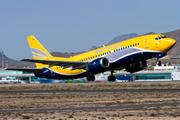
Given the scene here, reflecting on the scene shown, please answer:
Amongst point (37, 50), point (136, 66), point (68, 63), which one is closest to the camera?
point (68, 63)

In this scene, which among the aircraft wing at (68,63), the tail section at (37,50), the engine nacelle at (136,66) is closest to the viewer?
the aircraft wing at (68,63)

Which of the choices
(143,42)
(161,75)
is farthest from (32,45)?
(161,75)

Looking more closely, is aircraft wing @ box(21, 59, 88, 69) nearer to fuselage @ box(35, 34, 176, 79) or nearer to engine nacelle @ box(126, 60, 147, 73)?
fuselage @ box(35, 34, 176, 79)

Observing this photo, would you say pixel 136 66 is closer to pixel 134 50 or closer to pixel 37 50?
pixel 134 50

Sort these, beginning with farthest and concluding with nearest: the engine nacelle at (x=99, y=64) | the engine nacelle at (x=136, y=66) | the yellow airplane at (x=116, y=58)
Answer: the engine nacelle at (x=136, y=66), the engine nacelle at (x=99, y=64), the yellow airplane at (x=116, y=58)

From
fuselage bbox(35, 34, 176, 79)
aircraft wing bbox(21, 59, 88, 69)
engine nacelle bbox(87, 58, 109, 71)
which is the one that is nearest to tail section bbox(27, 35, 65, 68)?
aircraft wing bbox(21, 59, 88, 69)

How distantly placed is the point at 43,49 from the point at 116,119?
47.8 m

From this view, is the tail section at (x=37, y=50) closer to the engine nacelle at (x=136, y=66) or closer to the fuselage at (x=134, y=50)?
the fuselage at (x=134, y=50)

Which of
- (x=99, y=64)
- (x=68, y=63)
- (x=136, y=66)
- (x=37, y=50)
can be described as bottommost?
(x=136, y=66)

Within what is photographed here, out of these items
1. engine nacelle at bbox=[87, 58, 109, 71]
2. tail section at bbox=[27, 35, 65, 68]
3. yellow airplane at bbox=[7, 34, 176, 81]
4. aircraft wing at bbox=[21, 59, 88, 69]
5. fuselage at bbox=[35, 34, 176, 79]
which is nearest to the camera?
fuselage at bbox=[35, 34, 176, 79]

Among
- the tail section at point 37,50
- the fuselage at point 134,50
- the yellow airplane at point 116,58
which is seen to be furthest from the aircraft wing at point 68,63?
the tail section at point 37,50

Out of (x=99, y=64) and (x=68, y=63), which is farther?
(x=68, y=63)

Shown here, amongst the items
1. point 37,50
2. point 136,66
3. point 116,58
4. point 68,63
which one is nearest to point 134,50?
point 116,58

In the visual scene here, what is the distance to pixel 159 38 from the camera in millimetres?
52000
